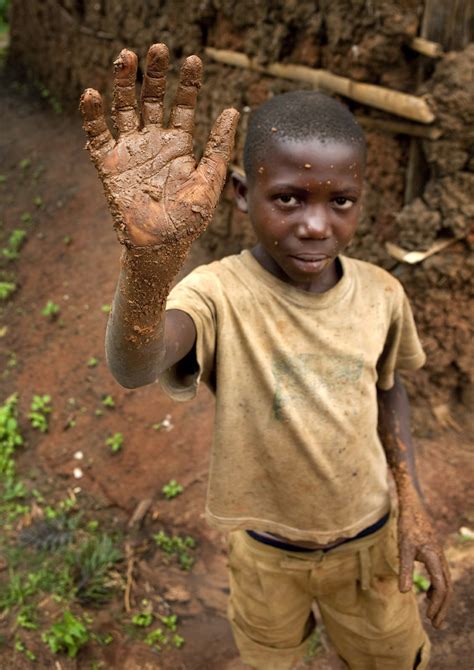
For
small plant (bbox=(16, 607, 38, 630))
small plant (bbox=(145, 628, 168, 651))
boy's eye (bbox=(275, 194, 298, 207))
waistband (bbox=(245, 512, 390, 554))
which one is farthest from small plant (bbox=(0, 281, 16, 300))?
boy's eye (bbox=(275, 194, 298, 207))

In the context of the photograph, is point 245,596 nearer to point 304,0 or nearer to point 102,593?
point 102,593

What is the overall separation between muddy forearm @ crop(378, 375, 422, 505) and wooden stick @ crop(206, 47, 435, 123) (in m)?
1.34

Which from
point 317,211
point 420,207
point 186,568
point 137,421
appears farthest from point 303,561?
point 137,421

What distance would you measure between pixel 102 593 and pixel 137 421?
1.10 metres

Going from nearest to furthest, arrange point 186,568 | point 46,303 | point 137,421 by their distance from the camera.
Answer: point 186,568 < point 137,421 < point 46,303

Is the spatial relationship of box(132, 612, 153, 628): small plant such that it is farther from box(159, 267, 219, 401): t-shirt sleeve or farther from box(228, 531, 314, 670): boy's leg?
box(159, 267, 219, 401): t-shirt sleeve

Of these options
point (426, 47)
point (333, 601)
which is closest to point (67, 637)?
point (333, 601)

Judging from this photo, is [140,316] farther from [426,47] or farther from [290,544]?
[426,47]

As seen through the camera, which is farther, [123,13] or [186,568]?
[123,13]

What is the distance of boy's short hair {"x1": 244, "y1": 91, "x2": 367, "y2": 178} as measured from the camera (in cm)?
151

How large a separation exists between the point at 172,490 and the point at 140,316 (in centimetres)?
238

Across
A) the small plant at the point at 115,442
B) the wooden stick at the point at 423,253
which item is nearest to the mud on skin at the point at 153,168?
the wooden stick at the point at 423,253

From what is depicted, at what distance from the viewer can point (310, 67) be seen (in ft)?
10.7

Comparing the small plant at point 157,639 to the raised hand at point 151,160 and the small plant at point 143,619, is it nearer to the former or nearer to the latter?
the small plant at point 143,619
